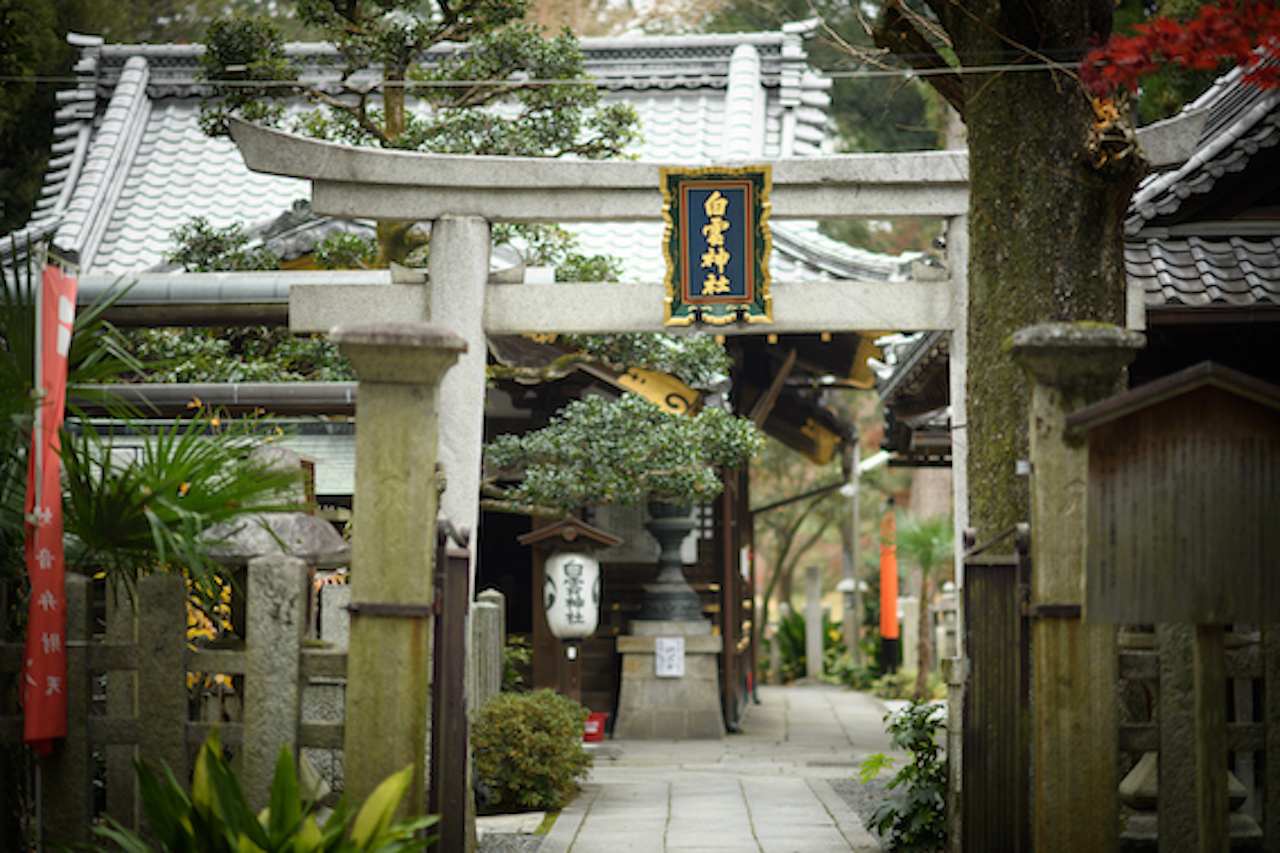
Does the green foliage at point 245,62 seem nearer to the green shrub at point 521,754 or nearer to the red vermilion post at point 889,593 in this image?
the green shrub at point 521,754

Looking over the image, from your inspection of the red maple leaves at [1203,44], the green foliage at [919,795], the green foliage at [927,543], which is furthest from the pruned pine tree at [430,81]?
the green foliage at [927,543]

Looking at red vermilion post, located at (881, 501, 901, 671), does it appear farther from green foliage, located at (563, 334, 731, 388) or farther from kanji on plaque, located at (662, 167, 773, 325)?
kanji on plaque, located at (662, 167, 773, 325)

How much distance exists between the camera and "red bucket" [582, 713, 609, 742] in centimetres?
1315

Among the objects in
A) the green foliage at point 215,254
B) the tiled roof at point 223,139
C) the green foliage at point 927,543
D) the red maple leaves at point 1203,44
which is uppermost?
the tiled roof at point 223,139

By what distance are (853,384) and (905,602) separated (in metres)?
6.11

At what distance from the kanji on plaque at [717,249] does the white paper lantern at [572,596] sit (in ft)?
16.1

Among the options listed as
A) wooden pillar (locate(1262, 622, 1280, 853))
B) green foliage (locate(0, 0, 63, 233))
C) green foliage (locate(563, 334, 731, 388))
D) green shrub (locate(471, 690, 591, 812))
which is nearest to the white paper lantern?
green foliage (locate(563, 334, 731, 388))

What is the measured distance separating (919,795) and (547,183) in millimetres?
4295

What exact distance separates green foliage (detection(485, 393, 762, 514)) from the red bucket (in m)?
2.59

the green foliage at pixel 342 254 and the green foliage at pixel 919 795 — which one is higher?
the green foliage at pixel 342 254

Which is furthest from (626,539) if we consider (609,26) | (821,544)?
(821,544)

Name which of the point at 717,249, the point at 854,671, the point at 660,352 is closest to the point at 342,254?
the point at 660,352

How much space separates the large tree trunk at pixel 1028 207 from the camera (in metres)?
6.25

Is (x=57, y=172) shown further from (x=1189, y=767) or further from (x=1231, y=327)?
(x=1189, y=767)
